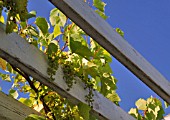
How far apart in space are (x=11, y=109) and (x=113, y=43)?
44cm

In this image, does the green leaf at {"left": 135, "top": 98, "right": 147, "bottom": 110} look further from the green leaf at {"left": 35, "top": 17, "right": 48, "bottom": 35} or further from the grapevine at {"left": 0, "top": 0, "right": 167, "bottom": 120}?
the green leaf at {"left": 35, "top": 17, "right": 48, "bottom": 35}

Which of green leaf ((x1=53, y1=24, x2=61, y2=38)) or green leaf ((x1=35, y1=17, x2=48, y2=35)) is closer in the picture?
green leaf ((x1=35, y1=17, x2=48, y2=35))

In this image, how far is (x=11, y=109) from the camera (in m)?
1.53

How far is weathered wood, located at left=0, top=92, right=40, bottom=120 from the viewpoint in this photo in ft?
4.92

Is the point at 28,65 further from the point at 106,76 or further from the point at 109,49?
the point at 106,76

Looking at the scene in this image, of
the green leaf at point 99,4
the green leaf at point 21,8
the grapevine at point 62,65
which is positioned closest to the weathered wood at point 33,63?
the grapevine at point 62,65

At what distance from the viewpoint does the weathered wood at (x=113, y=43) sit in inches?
54.3

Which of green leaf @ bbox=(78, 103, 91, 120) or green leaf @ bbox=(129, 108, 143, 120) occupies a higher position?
green leaf @ bbox=(129, 108, 143, 120)

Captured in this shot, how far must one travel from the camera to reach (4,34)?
1294 mm

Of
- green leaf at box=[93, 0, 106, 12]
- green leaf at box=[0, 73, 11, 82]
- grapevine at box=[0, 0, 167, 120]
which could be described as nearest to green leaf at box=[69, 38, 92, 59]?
grapevine at box=[0, 0, 167, 120]

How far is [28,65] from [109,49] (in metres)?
0.38

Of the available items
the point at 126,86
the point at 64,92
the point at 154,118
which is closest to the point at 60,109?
the point at 64,92

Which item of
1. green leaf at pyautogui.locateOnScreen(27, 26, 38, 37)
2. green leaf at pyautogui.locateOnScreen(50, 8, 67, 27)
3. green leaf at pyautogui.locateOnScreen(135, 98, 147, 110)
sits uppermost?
green leaf at pyautogui.locateOnScreen(50, 8, 67, 27)

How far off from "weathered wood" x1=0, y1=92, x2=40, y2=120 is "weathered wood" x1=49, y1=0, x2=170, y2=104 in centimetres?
37
